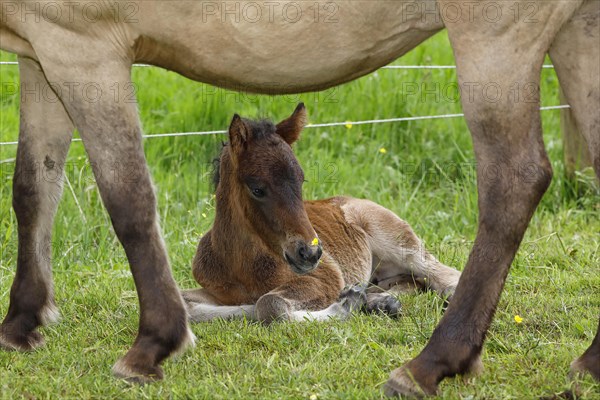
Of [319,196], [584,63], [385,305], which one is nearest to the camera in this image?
[584,63]

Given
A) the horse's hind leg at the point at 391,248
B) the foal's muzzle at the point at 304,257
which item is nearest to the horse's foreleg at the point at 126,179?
the foal's muzzle at the point at 304,257

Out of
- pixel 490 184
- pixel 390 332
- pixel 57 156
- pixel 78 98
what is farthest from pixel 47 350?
pixel 490 184

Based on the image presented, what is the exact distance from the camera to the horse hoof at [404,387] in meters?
3.90

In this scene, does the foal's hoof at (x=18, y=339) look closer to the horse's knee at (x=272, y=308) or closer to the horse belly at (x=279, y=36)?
the horse's knee at (x=272, y=308)

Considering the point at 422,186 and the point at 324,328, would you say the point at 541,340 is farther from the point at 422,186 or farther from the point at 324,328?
the point at 422,186

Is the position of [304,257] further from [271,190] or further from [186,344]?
[186,344]

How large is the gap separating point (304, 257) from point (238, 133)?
31.6 inches

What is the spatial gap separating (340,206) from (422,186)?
1776 millimetres

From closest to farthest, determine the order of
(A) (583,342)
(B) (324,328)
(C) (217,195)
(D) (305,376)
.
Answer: (D) (305,376) → (A) (583,342) → (B) (324,328) → (C) (217,195)

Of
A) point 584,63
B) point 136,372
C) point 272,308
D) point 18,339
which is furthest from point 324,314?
point 584,63

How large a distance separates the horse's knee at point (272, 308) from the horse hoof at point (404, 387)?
4.72ft

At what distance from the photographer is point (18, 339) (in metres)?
4.96

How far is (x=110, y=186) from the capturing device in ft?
14.3

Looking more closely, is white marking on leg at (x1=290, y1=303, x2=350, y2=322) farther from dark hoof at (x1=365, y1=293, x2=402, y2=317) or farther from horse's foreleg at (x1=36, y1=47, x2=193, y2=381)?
horse's foreleg at (x1=36, y1=47, x2=193, y2=381)
